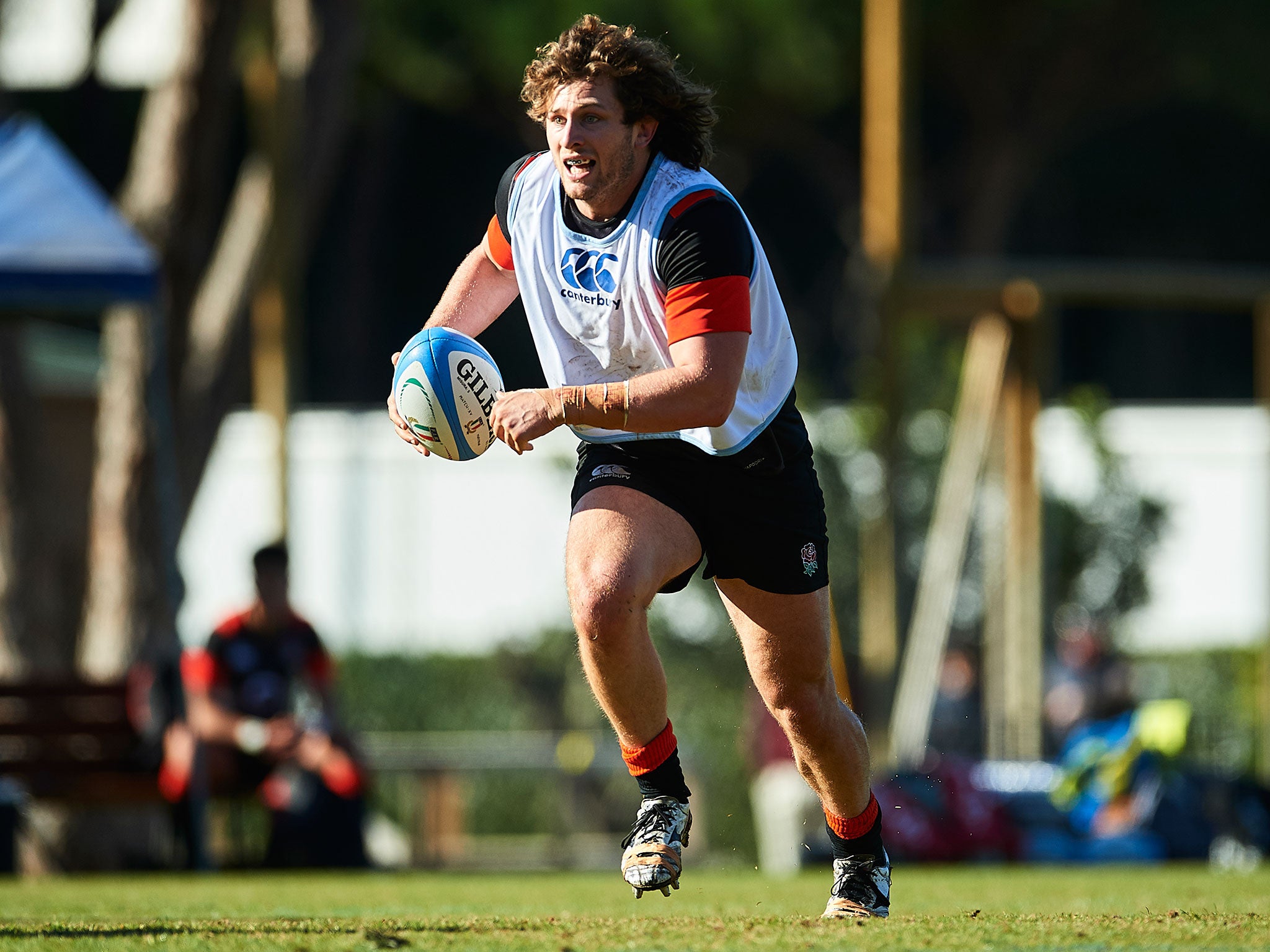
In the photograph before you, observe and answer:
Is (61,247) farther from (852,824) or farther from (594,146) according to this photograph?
(852,824)

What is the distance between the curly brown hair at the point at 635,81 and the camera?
4.88 meters

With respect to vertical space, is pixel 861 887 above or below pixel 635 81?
below

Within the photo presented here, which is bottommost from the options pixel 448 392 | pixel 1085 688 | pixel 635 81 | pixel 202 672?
pixel 1085 688

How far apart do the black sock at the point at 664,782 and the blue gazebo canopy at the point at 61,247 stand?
509 centimetres

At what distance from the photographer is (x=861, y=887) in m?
5.17

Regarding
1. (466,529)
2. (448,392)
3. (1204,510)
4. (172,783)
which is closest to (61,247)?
(172,783)

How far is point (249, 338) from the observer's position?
42.9 feet

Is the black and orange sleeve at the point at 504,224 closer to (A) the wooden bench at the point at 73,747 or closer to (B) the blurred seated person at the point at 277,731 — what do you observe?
(B) the blurred seated person at the point at 277,731

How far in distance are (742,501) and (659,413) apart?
41 centimetres

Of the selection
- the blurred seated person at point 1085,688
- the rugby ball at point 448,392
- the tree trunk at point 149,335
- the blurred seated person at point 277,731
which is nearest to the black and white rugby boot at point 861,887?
the rugby ball at point 448,392

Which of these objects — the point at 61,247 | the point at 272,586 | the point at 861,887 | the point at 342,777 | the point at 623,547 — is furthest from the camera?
the point at 272,586

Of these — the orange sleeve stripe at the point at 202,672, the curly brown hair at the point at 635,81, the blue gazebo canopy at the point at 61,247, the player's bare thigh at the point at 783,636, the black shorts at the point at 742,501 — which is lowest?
the orange sleeve stripe at the point at 202,672

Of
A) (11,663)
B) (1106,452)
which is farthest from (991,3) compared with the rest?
(11,663)

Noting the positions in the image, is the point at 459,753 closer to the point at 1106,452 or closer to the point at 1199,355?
the point at 1106,452
